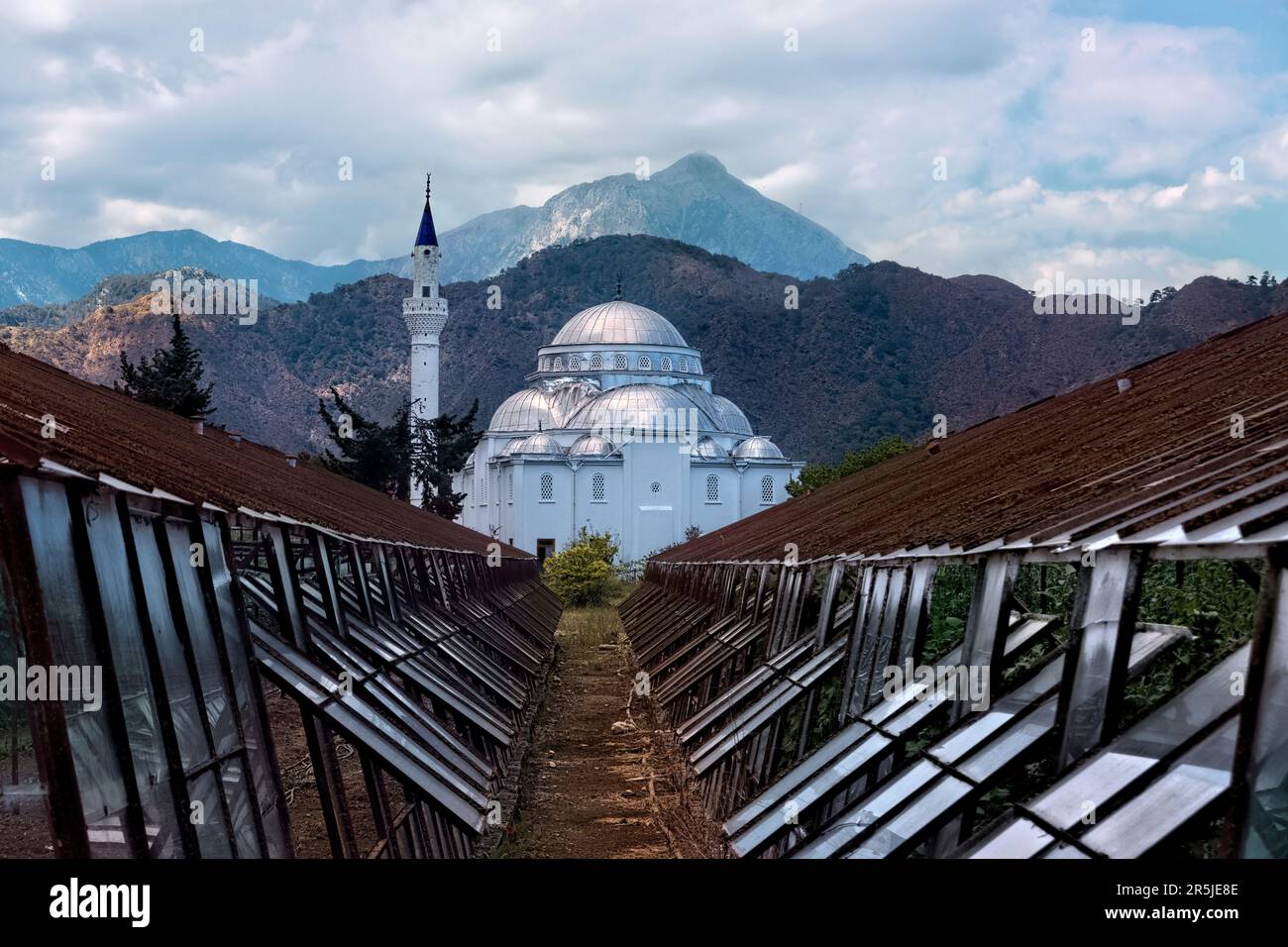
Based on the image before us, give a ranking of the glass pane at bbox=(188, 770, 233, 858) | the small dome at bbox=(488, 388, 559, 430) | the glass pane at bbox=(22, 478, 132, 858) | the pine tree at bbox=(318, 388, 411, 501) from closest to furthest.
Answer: the glass pane at bbox=(22, 478, 132, 858), the glass pane at bbox=(188, 770, 233, 858), the pine tree at bbox=(318, 388, 411, 501), the small dome at bbox=(488, 388, 559, 430)

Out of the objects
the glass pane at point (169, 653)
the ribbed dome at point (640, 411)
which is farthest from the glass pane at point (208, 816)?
the ribbed dome at point (640, 411)

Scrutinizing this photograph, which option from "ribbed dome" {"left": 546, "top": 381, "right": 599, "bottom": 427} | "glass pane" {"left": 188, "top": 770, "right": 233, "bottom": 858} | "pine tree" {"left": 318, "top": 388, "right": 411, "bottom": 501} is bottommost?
"glass pane" {"left": 188, "top": 770, "right": 233, "bottom": 858}

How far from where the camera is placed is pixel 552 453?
93750 millimetres

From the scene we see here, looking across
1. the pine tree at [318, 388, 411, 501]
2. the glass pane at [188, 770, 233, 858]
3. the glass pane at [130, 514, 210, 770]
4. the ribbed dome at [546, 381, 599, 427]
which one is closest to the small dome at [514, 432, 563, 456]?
the ribbed dome at [546, 381, 599, 427]

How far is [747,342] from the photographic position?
158m

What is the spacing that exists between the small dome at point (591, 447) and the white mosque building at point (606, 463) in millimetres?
57

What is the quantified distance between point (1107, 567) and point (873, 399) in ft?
447

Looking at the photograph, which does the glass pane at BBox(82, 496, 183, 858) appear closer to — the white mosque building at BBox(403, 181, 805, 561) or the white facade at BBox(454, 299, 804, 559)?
the white facade at BBox(454, 299, 804, 559)

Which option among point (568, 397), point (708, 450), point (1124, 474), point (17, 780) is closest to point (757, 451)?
point (708, 450)

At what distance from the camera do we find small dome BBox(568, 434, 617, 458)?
9338 centimetres

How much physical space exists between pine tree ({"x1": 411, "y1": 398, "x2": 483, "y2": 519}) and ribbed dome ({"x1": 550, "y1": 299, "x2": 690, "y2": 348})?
49.2 feet

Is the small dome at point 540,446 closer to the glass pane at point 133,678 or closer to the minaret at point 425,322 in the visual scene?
the minaret at point 425,322
